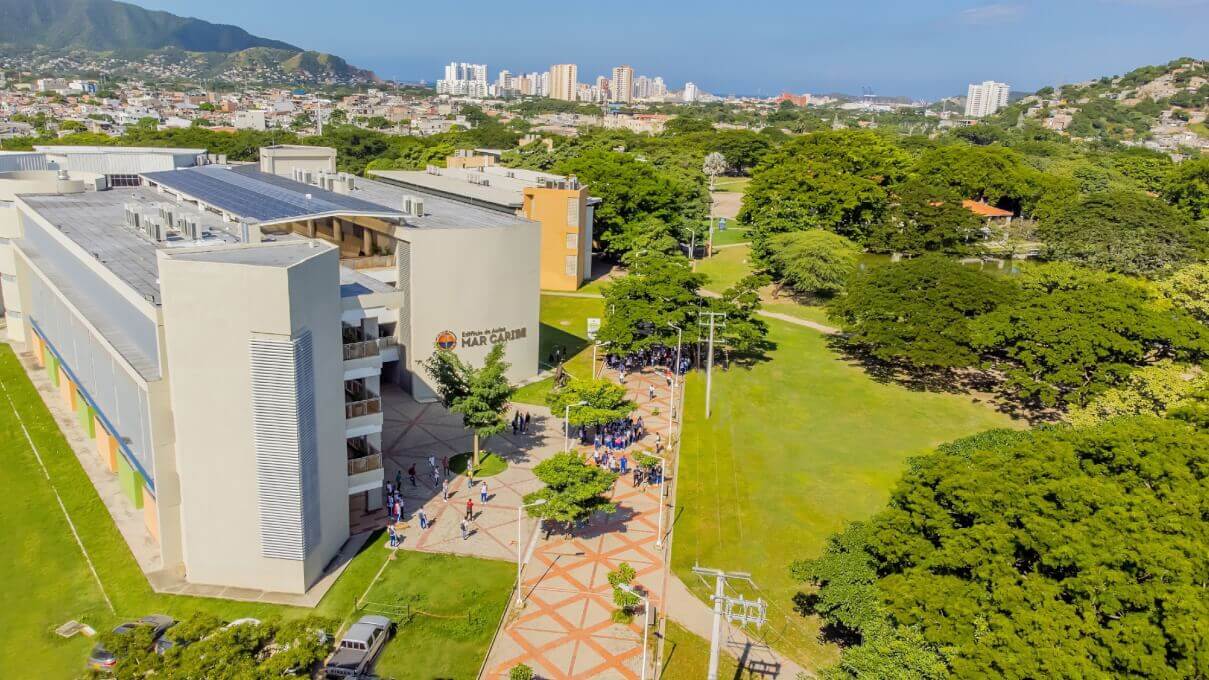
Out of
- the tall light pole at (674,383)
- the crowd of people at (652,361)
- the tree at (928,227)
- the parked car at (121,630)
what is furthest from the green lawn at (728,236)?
the parked car at (121,630)

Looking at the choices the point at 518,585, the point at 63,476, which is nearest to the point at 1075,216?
the point at 518,585

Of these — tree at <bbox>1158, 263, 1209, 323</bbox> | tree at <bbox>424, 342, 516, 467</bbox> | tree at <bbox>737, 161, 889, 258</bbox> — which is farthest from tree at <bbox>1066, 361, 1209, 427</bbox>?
tree at <bbox>737, 161, 889, 258</bbox>

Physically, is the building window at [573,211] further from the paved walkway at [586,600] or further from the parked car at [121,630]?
the parked car at [121,630]

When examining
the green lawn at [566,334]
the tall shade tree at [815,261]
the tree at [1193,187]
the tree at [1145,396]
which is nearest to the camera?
the tree at [1145,396]

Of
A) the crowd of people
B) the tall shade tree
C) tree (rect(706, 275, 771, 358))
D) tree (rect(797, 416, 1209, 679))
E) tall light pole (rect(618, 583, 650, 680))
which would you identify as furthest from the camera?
the tall shade tree

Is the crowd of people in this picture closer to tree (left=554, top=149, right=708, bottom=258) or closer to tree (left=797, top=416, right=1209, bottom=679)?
tree (left=554, top=149, right=708, bottom=258)

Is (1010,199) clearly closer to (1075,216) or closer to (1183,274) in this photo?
(1075,216)

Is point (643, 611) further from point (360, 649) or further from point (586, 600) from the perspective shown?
point (360, 649)
